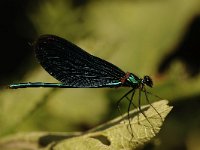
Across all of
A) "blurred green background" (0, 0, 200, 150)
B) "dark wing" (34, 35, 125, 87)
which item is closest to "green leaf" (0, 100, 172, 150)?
"dark wing" (34, 35, 125, 87)

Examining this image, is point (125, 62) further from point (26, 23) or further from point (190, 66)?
point (26, 23)

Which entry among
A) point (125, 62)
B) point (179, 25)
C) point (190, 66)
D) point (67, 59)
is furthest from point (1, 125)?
point (179, 25)

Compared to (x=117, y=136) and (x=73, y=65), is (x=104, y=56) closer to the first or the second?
(x=73, y=65)

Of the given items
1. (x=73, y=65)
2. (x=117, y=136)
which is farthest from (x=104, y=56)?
(x=117, y=136)

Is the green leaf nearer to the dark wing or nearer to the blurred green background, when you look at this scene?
the dark wing

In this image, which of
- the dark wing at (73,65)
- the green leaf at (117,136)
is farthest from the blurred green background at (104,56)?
the green leaf at (117,136)

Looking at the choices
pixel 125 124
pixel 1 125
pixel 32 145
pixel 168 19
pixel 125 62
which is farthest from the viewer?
pixel 168 19
